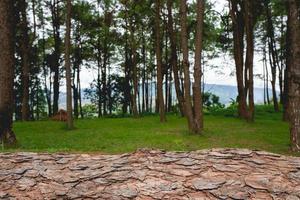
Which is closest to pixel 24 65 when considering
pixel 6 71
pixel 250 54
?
pixel 250 54

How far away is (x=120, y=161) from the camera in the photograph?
4602 millimetres

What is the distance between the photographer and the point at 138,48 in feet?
146

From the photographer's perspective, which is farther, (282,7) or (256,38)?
(256,38)

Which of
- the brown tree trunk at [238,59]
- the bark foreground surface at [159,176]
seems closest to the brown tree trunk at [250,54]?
the brown tree trunk at [238,59]

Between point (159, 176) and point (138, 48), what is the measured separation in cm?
4065

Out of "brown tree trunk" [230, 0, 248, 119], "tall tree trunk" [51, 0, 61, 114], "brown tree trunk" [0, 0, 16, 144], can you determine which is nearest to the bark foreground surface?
"brown tree trunk" [0, 0, 16, 144]

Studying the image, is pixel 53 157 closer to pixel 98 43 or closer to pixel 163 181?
pixel 163 181

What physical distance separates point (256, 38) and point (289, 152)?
33.6 metres

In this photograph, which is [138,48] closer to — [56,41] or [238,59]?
[56,41]

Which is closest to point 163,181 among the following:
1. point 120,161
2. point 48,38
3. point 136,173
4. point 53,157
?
point 136,173

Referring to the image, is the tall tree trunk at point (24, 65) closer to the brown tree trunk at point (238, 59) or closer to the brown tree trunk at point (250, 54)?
the brown tree trunk at point (238, 59)

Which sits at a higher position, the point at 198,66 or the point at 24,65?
the point at 24,65

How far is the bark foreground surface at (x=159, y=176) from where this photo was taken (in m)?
3.97

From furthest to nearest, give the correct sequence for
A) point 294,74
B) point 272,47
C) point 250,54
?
point 272,47
point 250,54
point 294,74
